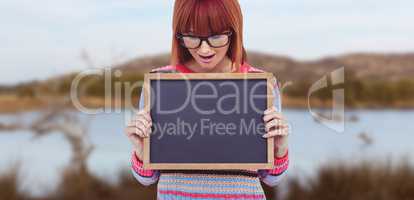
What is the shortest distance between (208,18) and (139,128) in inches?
19.7

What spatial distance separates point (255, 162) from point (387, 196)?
3984mm

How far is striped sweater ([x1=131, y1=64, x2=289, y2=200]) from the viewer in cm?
223

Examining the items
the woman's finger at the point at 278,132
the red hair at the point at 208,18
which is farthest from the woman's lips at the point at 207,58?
the woman's finger at the point at 278,132

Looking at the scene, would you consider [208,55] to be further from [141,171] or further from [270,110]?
[141,171]

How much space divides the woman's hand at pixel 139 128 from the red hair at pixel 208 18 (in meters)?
0.34

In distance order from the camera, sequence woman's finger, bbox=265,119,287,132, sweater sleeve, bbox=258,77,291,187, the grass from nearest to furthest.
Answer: woman's finger, bbox=265,119,287,132 → sweater sleeve, bbox=258,77,291,187 → the grass

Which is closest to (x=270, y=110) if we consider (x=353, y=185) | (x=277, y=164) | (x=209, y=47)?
(x=277, y=164)

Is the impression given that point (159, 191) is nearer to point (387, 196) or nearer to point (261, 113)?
point (261, 113)

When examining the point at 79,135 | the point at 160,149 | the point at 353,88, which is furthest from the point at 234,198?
the point at 353,88

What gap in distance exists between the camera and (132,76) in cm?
606

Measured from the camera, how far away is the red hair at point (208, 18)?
7.18 ft

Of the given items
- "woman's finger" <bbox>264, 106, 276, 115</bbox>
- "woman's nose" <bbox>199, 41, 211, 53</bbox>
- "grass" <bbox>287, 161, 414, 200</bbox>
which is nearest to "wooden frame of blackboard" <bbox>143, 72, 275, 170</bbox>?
"woman's finger" <bbox>264, 106, 276, 115</bbox>

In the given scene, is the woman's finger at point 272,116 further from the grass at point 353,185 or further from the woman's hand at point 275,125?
the grass at point 353,185

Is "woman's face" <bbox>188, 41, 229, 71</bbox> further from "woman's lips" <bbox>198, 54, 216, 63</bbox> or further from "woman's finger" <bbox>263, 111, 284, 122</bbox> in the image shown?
"woman's finger" <bbox>263, 111, 284, 122</bbox>
